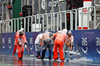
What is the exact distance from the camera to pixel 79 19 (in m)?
21.8

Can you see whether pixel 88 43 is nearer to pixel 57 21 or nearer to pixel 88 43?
pixel 88 43

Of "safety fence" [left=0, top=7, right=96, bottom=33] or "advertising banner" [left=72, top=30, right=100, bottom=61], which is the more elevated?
"safety fence" [left=0, top=7, right=96, bottom=33]

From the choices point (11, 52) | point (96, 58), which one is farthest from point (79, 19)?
point (11, 52)

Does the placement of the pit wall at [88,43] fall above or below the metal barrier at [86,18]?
below

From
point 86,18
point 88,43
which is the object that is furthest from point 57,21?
point 88,43

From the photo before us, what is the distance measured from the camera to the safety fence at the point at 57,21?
69.9ft

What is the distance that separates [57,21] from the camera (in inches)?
942

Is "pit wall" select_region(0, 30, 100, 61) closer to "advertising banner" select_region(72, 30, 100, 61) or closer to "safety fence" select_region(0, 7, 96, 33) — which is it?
"advertising banner" select_region(72, 30, 100, 61)

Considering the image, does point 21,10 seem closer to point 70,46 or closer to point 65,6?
point 65,6

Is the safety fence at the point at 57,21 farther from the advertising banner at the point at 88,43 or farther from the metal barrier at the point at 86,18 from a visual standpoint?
the advertising banner at the point at 88,43

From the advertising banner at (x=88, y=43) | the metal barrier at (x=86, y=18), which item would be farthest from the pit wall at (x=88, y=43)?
the metal barrier at (x=86, y=18)

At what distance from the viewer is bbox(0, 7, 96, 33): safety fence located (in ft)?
69.9

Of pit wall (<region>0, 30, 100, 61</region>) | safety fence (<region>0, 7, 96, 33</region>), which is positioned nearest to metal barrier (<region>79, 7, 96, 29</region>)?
safety fence (<region>0, 7, 96, 33</region>)

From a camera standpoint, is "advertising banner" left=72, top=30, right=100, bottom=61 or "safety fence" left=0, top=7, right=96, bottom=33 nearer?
"advertising banner" left=72, top=30, right=100, bottom=61
